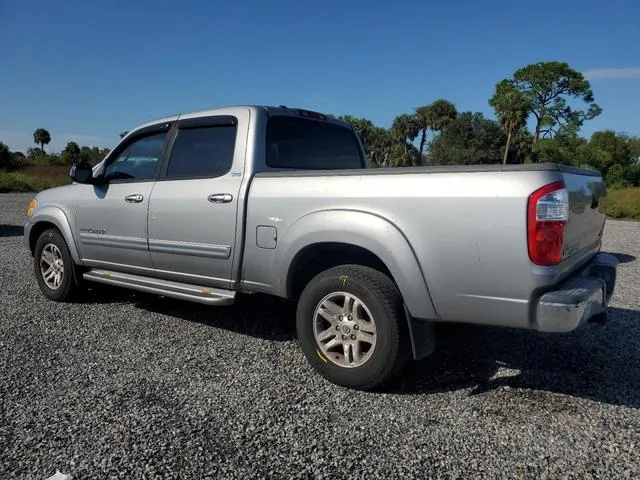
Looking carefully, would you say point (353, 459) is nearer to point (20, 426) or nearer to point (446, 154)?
point (20, 426)

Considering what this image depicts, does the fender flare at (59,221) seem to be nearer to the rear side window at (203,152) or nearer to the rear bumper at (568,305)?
the rear side window at (203,152)

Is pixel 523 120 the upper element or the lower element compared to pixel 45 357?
upper

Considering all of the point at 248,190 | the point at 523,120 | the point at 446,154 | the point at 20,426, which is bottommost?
the point at 20,426

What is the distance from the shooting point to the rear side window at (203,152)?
160 inches

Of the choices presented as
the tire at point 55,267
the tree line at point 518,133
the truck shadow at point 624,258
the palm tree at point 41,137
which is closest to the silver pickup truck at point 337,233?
the tire at point 55,267

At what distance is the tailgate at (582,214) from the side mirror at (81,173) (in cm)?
412

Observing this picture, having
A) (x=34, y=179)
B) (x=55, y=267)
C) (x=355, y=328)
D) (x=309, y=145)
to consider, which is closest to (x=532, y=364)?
(x=355, y=328)

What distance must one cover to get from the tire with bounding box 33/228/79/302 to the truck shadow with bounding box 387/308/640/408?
11.9 feet

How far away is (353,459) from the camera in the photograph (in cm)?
251

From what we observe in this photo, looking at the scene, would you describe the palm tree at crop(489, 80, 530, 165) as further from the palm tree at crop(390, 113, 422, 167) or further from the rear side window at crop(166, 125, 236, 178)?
the rear side window at crop(166, 125, 236, 178)

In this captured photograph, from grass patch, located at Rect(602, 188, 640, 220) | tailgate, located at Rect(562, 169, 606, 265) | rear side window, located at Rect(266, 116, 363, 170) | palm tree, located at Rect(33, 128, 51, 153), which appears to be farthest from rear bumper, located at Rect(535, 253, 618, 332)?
palm tree, located at Rect(33, 128, 51, 153)

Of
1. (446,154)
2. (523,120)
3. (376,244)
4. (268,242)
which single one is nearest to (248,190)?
(268,242)

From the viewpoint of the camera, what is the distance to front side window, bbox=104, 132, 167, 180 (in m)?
4.63

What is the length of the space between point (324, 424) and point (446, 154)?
50.1 meters
